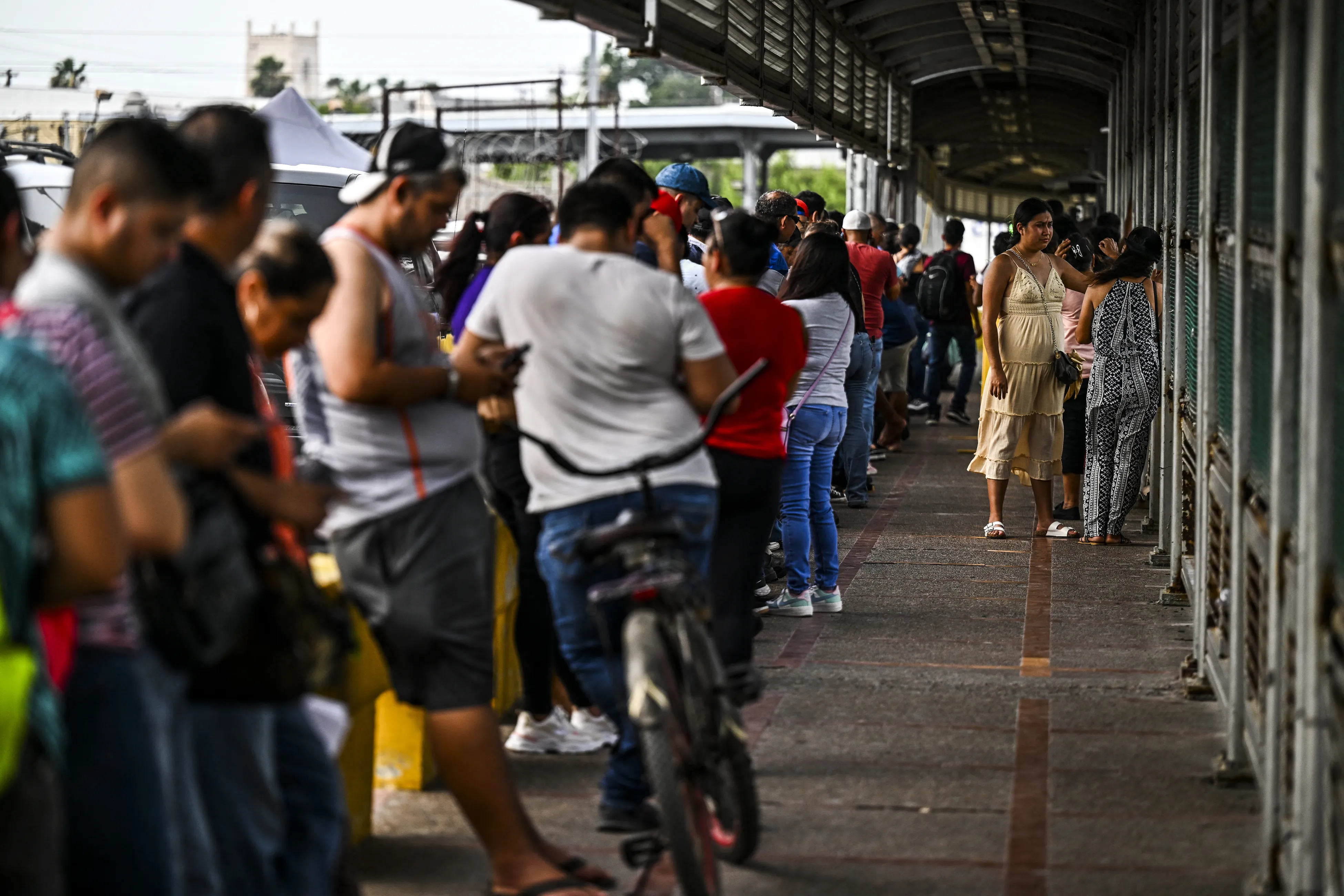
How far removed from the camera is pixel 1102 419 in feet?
33.4

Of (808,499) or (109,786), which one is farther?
(808,499)

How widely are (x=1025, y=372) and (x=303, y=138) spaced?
30.7 ft

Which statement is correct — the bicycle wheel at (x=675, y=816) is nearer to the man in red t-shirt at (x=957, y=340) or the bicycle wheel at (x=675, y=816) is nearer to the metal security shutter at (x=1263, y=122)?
the metal security shutter at (x=1263, y=122)

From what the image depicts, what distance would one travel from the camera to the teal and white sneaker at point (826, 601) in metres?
8.50

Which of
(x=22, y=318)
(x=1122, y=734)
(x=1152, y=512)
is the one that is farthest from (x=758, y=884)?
(x=1152, y=512)

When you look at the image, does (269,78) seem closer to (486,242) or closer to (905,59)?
(905,59)

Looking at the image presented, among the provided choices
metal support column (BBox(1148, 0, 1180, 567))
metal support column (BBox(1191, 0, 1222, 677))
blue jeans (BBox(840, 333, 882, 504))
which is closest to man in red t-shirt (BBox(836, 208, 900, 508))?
blue jeans (BBox(840, 333, 882, 504))

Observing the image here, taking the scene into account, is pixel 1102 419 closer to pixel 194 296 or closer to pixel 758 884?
pixel 758 884

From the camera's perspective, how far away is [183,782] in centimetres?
330

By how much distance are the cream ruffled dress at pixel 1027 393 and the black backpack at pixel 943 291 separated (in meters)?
6.25

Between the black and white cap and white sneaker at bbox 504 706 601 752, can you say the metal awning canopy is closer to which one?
the black and white cap

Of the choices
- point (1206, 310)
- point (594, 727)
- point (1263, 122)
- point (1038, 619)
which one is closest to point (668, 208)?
point (1206, 310)

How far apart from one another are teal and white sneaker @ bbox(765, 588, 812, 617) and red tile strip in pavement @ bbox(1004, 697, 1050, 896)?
179 centimetres

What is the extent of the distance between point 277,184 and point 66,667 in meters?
10.2
